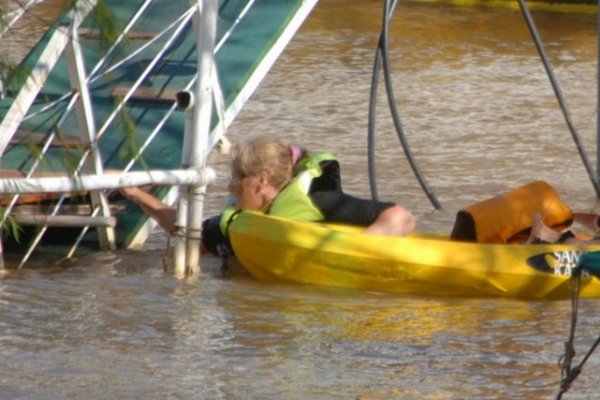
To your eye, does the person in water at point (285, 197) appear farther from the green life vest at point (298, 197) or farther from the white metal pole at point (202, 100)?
the white metal pole at point (202, 100)

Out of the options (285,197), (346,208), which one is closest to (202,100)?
(285,197)

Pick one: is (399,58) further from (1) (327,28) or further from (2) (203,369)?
(2) (203,369)

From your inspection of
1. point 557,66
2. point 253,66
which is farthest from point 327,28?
point 253,66

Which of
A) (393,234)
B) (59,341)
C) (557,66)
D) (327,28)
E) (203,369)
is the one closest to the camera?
(203,369)

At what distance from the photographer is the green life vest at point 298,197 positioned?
784 cm

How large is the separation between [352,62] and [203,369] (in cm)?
1172

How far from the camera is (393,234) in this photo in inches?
306

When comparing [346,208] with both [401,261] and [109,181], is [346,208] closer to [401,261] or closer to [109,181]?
[401,261]

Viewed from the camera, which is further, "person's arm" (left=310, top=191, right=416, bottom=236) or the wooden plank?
the wooden plank

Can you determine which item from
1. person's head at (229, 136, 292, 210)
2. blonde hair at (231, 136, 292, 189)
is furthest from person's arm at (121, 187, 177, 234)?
blonde hair at (231, 136, 292, 189)

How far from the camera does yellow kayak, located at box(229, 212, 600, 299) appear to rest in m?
7.42

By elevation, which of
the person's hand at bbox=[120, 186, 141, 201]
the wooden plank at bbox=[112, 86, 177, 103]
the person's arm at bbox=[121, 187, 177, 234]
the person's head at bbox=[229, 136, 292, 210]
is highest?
the wooden plank at bbox=[112, 86, 177, 103]

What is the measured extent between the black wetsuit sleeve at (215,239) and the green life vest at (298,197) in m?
0.06

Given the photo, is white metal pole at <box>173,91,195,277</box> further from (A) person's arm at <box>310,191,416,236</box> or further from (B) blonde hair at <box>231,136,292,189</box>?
(A) person's arm at <box>310,191,416,236</box>
